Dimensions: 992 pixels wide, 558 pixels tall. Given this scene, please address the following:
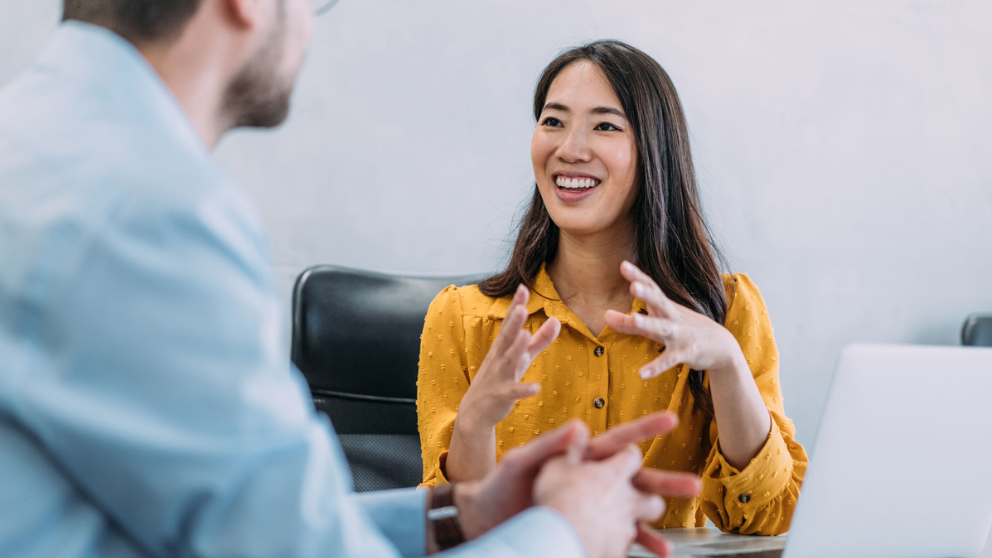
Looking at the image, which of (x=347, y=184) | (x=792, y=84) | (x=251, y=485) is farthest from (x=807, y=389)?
(x=251, y=485)

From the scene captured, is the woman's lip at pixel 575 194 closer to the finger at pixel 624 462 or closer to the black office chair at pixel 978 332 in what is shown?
the finger at pixel 624 462

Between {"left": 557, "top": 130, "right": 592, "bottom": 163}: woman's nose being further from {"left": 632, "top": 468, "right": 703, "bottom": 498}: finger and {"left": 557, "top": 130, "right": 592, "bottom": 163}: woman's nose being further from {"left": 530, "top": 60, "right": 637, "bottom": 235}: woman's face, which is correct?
{"left": 632, "top": 468, "right": 703, "bottom": 498}: finger

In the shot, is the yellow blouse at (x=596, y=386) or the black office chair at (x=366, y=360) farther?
the black office chair at (x=366, y=360)

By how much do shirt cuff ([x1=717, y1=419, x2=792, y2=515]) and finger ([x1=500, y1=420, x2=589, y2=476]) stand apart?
651 mm

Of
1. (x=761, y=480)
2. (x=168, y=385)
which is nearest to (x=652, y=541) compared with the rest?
(x=168, y=385)

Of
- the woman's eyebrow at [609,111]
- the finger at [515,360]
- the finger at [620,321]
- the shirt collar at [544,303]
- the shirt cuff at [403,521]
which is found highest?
the woman's eyebrow at [609,111]

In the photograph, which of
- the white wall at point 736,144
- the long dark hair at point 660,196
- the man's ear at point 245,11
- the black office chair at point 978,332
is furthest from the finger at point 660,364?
the black office chair at point 978,332

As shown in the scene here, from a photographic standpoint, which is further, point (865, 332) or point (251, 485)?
point (865, 332)

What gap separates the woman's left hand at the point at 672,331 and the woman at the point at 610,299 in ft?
0.60

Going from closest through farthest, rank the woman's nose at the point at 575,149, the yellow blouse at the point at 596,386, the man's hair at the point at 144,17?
the man's hair at the point at 144,17
the yellow blouse at the point at 596,386
the woman's nose at the point at 575,149

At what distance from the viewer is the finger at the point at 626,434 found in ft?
2.50

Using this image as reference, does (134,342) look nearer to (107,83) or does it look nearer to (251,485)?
(251,485)

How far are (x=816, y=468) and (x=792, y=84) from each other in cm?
229

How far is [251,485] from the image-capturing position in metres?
0.53
